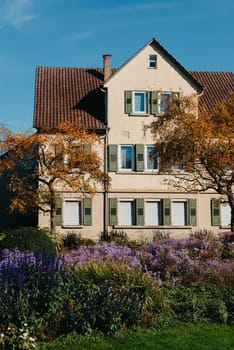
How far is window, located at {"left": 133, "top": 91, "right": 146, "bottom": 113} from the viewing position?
98.7 feet

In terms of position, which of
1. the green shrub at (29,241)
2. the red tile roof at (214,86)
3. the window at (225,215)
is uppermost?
the red tile roof at (214,86)

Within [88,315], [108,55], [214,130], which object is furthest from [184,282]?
A: [108,55]

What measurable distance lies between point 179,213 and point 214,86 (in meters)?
9.37

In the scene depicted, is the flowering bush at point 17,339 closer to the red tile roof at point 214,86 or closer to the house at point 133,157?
the house at point 133,157

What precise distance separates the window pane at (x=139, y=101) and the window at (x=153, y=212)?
17.1 ft

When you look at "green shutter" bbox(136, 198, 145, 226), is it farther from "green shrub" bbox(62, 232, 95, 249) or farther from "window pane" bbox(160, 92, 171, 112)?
"window pane" bbox(160, 92, 171, 112)

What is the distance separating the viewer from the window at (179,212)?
29.9 meters

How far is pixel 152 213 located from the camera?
97.9 feet

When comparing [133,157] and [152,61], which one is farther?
[152,61]

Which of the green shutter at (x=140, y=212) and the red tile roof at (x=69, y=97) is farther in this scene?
the red tile roof at (x=69, y=97)

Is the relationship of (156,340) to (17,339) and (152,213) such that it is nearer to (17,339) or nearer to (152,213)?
(17,339)

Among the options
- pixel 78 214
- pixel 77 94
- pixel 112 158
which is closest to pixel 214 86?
pixel 77 94

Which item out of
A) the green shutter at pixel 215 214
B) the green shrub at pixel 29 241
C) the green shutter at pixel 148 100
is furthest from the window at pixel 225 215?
the green shrub at pixel 29 241

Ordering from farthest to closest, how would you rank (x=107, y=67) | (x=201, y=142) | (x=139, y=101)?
(x=107, y=67) < (x=139, y=101) < (x=201, y=142)
